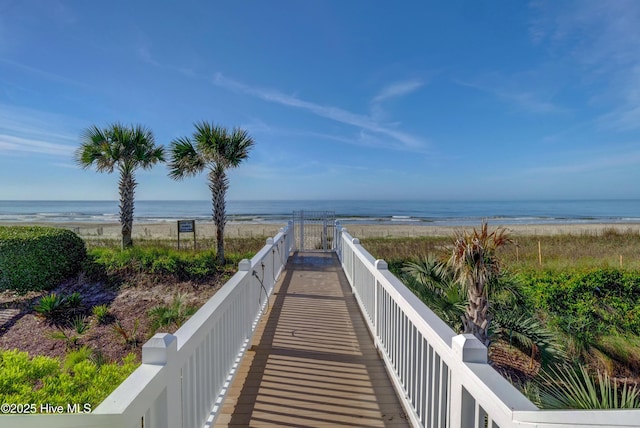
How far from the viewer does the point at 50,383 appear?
2516 mm

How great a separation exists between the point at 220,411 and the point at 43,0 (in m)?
9.15

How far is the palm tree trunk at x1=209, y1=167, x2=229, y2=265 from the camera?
10156 millimetres

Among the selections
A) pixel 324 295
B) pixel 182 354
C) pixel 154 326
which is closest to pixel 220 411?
pixel 182 354

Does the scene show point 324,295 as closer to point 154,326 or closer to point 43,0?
point 154,326

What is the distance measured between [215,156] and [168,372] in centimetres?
916

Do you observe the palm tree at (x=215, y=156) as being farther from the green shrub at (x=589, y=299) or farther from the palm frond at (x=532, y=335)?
the green shrub at (x=589, y=299)

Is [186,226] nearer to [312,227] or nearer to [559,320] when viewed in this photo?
[312,227]

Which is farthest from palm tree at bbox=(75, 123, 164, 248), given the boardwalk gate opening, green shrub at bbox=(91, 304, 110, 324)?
the boardwalk gate opening

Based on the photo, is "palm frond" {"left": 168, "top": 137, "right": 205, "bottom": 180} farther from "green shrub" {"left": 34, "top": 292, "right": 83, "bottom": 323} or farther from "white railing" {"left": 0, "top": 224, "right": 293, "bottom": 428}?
"white railing" {"left": 0, "top": 224, "right": 293, "bottom": 428}

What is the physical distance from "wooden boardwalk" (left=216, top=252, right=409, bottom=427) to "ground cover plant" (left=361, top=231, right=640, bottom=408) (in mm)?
1258

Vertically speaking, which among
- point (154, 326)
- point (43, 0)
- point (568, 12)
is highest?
point (568, 12)

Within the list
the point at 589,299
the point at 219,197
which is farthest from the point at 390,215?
the point at 589,299

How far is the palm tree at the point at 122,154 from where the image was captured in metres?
10.8

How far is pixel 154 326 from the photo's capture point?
20.0 feet
